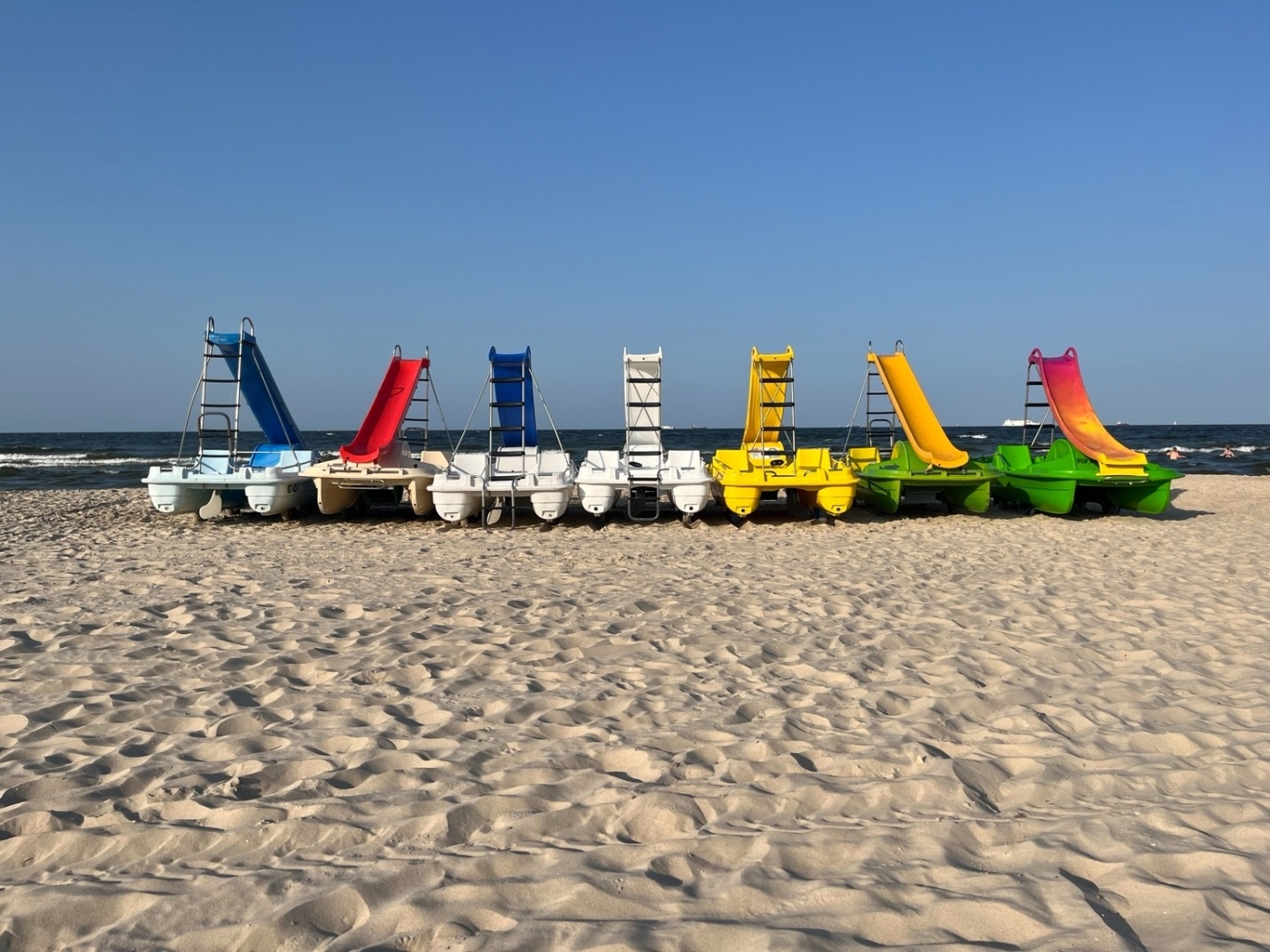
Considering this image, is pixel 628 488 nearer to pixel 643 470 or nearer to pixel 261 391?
pixel 643 470

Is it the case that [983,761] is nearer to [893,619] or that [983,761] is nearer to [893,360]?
[893,619]

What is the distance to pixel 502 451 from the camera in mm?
13219

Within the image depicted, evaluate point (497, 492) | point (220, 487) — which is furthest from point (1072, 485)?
point (220, 487)

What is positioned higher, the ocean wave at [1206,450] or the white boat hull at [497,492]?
the ocean wave at [1206,450]

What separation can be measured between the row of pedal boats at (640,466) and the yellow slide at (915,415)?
0.08 feet

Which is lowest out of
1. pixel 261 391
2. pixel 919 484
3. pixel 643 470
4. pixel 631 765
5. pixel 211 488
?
pixel 631 765

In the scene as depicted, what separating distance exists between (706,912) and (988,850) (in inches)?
40.6

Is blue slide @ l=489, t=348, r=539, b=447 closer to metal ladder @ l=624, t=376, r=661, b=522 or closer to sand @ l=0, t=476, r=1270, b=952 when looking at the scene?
metal ladder @ l=624, t=376, r=661, b=522

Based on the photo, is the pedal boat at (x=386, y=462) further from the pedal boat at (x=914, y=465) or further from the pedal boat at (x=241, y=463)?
the pedal boat at (x=914, y=465)

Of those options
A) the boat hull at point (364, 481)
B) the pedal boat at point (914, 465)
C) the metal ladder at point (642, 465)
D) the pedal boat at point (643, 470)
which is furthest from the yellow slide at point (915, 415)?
the boat hull at point (364, 481)

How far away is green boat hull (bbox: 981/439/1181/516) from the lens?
1196cm

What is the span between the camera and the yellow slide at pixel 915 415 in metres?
12.2

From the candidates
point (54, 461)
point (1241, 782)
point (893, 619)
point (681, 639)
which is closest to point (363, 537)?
point (681, 639)

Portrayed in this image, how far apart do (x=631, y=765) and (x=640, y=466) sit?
396 inches
